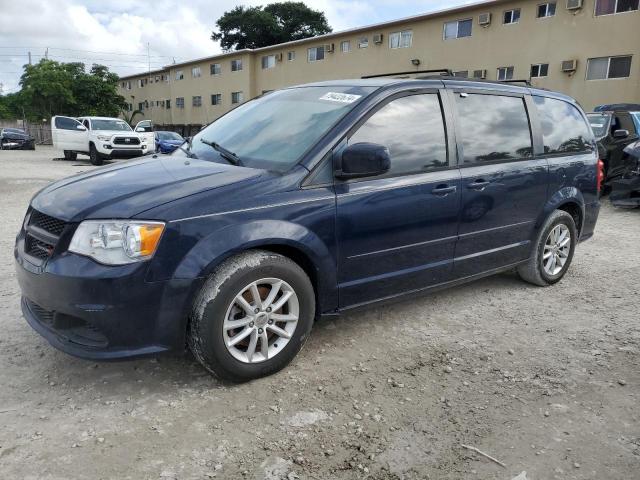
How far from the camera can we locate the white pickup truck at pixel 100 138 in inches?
679

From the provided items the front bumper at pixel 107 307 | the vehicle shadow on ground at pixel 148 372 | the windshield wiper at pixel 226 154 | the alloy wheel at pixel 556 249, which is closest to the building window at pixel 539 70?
the alloy wheel at pixel 556 249

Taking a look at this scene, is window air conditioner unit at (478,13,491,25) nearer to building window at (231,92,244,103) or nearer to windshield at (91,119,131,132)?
windshield at (91,119,131,132)

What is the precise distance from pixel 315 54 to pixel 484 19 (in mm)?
12446

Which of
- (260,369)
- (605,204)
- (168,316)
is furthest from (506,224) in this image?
(605,204)

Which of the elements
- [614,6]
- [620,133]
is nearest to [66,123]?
[620,133]

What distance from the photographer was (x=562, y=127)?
4578 millimetres

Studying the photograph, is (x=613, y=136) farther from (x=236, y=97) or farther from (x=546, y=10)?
(x=236, y=97)

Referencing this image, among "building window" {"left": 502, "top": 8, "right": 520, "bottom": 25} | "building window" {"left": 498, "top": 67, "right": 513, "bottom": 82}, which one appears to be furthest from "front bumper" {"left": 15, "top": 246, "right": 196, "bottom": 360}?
"building window" {"left": 502, "top": 8, "right": 520, "bottom": 25}

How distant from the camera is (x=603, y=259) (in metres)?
5.68

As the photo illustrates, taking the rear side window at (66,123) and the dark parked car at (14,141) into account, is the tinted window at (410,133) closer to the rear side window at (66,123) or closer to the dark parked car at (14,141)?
the rear side window at (66,123)

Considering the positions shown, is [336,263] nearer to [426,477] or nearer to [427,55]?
[426,477]

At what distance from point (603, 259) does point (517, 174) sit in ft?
8.07

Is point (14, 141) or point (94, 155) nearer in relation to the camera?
point (94, 155)

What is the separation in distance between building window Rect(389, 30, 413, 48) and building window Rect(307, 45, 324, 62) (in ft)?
19.2
